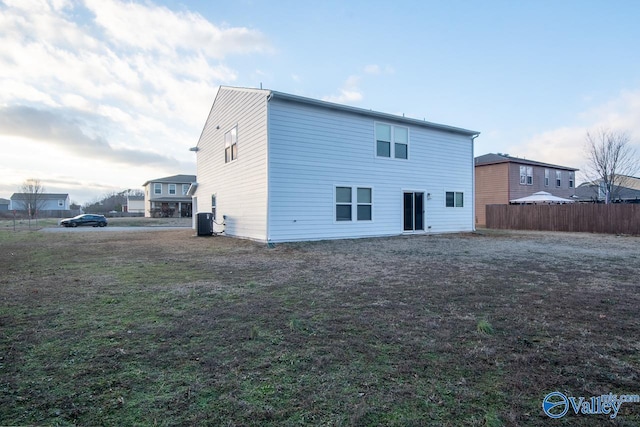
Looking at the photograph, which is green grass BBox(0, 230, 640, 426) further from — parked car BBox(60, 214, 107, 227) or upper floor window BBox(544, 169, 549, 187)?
parked car BBox(60, 214, 107, 227)

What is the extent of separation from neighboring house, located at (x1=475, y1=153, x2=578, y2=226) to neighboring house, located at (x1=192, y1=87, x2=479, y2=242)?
1096 cm

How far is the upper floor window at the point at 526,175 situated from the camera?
26562mm

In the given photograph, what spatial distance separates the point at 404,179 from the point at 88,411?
1412 centimetres

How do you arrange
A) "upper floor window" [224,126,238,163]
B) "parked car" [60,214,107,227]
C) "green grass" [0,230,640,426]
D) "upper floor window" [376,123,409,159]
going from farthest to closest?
"parked car" [60,214,107,227]
"upper floor window" [224,126,238,163]
"upper floor window" [376,123,409,159]
"green grass" [0,230,640,426]

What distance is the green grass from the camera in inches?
84.0

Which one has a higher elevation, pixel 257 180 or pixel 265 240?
pixel 257 180

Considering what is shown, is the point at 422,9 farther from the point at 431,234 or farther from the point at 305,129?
the point at 431,234

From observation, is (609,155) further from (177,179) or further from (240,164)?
(177,179)

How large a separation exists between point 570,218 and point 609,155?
10668 mm

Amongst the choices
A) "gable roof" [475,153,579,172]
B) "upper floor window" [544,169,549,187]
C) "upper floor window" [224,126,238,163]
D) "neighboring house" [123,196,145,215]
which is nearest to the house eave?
"upper floor window" [224,126,238,163]

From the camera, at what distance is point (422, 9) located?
11.7 metres

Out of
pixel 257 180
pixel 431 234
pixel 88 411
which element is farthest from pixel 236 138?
pixel 88 411

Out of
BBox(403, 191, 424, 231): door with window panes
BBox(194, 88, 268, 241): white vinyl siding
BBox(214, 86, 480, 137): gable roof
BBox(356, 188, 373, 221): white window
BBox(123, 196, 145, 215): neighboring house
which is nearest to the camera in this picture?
BBox(214, 86, 480, 137): gable roof

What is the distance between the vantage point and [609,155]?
24609 mm
